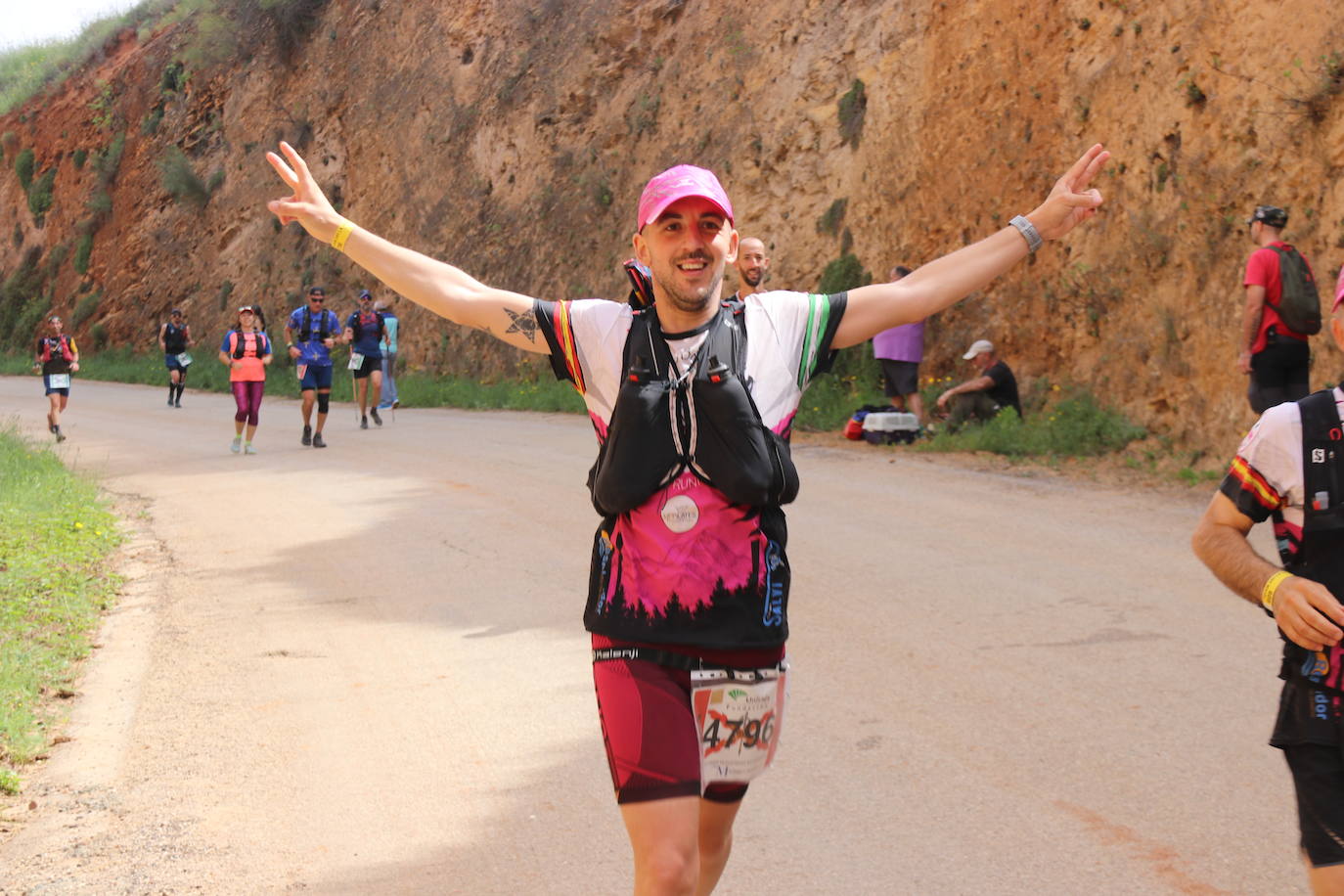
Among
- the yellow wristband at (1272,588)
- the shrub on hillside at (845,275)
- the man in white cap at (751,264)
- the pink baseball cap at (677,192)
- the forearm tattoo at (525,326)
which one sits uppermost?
the shrub on hillside at (845,275)

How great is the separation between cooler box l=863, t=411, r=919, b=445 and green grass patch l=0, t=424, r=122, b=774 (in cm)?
799

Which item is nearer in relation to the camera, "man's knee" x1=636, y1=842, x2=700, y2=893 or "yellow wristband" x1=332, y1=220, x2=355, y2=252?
"man's knee" x1=636, y1=842, x2=700, y2=893

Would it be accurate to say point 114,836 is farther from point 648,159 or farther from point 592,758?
point 648,159

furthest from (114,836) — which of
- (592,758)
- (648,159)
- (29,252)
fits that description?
(29,252)

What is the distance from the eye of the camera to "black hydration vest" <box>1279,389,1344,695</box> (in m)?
3.02

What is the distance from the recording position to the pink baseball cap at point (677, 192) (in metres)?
3.33

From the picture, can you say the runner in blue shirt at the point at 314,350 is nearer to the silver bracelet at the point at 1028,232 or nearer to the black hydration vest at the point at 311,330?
the black hydration vest at the point at 311,330

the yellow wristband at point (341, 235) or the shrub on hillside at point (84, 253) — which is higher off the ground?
the shrub on hillside at point (84, 253)

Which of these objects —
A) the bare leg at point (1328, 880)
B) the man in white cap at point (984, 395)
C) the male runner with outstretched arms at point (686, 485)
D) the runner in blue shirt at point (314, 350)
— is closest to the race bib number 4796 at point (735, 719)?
the male runner with outstretched arms at point (686, 485)

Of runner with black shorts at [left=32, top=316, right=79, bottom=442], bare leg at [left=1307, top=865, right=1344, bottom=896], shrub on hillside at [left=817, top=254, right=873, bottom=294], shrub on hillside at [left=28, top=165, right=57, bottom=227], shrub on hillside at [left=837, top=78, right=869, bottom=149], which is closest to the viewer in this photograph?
bare leg at [left=1307, top=865, right=1344, bottom=896]

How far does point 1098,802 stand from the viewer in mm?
4895

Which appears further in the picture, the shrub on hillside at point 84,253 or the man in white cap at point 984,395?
the shrub on hillside at point 84,253

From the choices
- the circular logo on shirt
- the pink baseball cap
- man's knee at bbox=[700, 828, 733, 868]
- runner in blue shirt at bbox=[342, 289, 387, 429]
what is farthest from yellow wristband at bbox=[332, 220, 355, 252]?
runner in blue shirt at bbox=[342, 289, 387, 429]

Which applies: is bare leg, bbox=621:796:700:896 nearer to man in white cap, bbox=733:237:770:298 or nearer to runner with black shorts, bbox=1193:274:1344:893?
runner with black shorts, bbox=1193:274:1344:893
